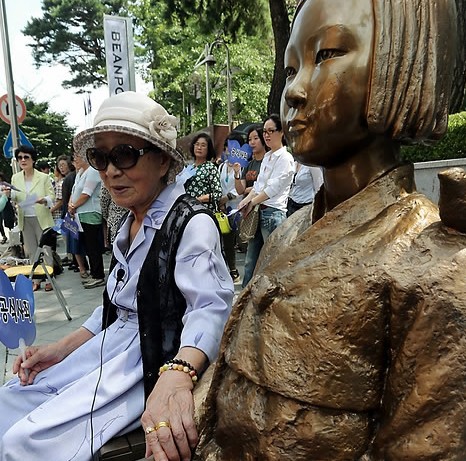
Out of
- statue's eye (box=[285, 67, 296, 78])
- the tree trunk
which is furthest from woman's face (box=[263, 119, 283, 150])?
the tree trunk

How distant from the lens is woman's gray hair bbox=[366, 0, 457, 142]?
90cm

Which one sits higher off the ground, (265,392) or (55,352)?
(265,392)

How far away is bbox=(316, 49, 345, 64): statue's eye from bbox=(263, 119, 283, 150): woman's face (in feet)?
12.8

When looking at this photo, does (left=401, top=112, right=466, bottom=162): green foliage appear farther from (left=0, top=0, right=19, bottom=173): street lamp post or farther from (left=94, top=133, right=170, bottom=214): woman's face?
(left=0, top=0, right=19, bottom=173): street lamp post

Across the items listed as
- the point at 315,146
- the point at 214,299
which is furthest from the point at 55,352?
the point at 315,146

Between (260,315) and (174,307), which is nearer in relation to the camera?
(260,315)

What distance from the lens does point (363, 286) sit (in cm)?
88

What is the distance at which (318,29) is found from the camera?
3.14ft

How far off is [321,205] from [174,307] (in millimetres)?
742

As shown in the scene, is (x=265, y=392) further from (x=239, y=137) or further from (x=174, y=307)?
(x=239, y=137)

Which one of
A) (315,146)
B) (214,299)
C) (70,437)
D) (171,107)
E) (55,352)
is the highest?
(171,107)

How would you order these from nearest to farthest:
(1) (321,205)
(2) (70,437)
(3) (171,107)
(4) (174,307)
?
1. (1) (321,205)
2. (2) (70,437)
3. (4) (174,307)
4. (3) (171,107)

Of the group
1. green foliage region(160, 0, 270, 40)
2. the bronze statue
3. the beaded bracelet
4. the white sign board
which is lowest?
the beaded bracelet

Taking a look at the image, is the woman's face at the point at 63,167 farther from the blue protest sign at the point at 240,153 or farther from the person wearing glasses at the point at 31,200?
the blue protest sign at the point at 240,153
